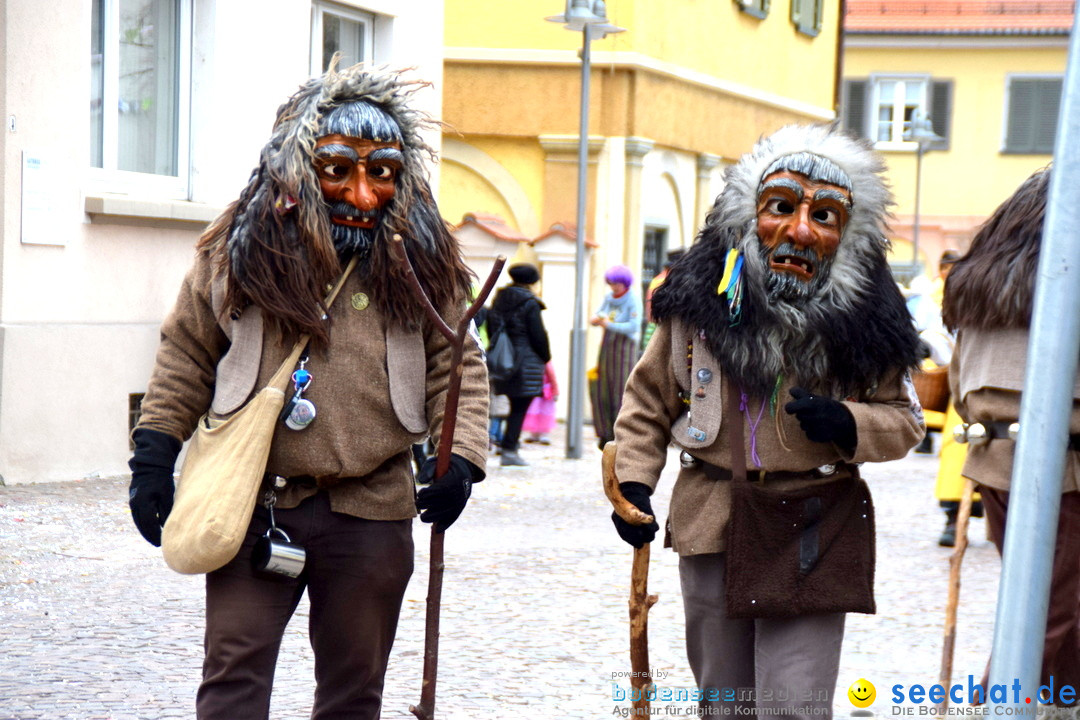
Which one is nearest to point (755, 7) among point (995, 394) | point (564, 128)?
point (564, 128)

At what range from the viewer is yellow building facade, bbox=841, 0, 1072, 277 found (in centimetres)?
3728

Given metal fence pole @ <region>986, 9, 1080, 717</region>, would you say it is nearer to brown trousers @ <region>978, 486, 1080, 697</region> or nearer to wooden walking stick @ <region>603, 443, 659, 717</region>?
wooden walking stick @ <region>603, 443, 659, 717</region>

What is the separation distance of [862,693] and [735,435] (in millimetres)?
2131

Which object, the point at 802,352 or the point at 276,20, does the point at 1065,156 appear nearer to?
the point at 802,352

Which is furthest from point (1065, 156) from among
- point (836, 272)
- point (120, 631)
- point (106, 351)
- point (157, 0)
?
point (157, 0)

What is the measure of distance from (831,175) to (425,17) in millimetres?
10870

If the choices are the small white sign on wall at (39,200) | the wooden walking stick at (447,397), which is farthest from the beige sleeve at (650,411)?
the small white sign on wall at (39,200)

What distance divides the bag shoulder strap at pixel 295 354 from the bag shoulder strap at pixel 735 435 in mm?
957

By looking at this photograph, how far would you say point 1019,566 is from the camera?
2727mm

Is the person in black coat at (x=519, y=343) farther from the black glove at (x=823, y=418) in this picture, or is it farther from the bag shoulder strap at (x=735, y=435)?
the black glove at (x=823, y=418)

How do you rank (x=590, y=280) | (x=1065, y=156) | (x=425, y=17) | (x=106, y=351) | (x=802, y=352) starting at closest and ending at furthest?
(x=1065, y=156) → (x=802, y=352) → (x=106, y=351) → (x=425, y=17) → (x=590, y=280)

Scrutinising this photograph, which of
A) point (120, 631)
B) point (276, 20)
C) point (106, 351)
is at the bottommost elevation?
point (120, 631)

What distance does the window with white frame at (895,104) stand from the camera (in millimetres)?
37625

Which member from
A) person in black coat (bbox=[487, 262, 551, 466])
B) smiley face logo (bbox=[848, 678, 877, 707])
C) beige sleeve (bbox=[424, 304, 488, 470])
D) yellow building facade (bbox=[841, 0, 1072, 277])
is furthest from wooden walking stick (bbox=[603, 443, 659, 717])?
yellow building facade (bbox=[841, 0, 1072, 277])
